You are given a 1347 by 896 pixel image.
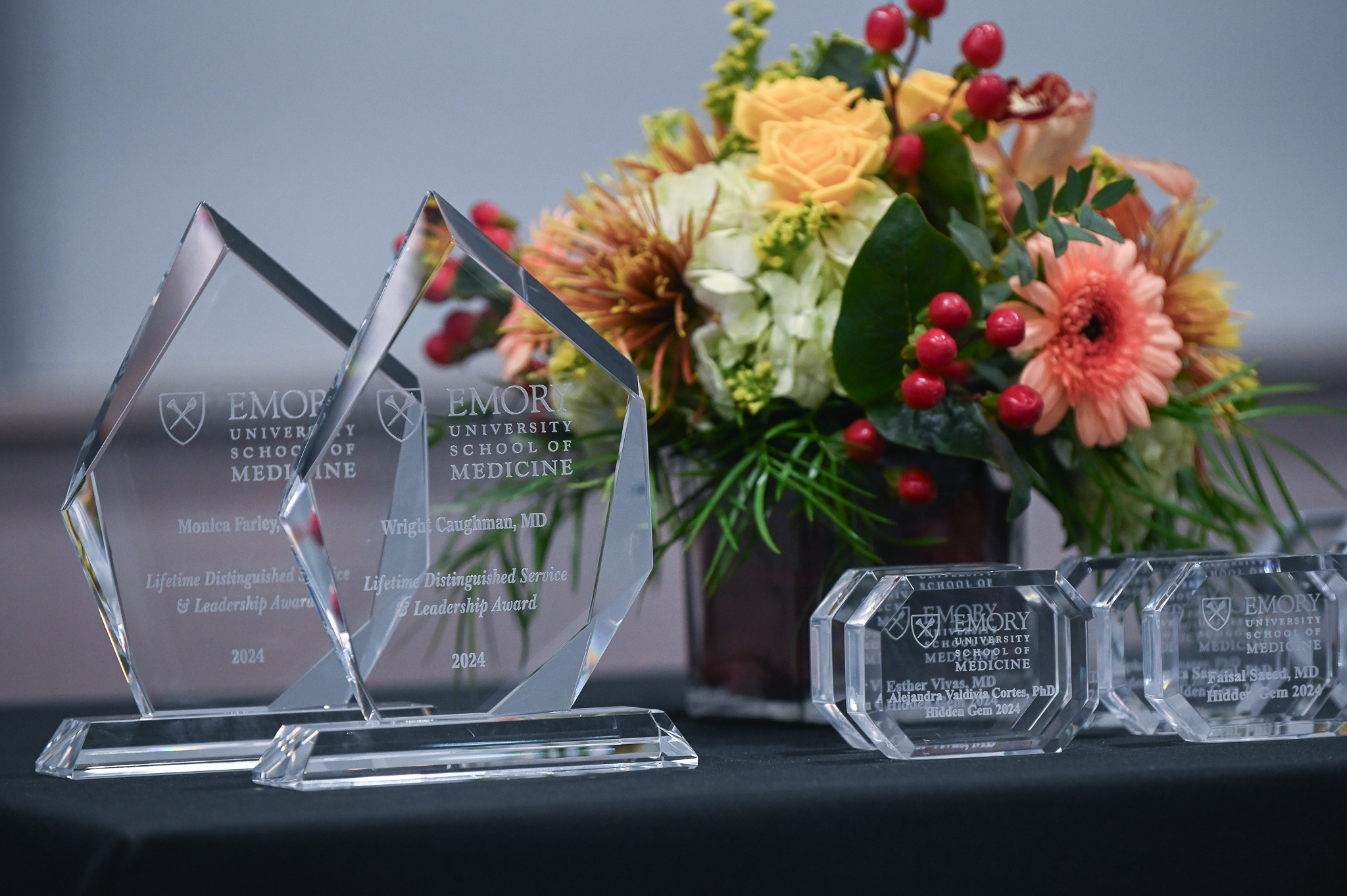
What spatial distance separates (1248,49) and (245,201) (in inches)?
50.3

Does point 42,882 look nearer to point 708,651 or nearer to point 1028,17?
point 708,651

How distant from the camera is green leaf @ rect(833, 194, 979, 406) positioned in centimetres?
57

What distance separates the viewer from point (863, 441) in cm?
59

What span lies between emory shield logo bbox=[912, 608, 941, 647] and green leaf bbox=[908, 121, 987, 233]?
0.71 ft

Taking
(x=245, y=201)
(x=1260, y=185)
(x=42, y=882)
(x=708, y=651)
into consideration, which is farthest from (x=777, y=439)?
(x=1260, y=185)

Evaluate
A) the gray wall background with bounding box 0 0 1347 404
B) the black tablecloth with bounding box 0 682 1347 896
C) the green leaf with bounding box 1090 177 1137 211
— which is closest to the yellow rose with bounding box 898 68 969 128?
the green leaf with bounding box 1090 177 1137 211

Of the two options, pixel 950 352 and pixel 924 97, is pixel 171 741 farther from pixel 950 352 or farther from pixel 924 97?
pixel 924 97

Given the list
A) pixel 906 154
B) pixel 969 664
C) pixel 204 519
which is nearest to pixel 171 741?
pixel 204 519

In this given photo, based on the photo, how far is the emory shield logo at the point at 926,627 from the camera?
1.64 feet

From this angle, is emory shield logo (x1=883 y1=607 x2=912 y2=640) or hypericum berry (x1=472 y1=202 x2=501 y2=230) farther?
hypericum berry (x1=472 y1=202 x2=501 y2=230)

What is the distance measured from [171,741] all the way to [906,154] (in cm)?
45

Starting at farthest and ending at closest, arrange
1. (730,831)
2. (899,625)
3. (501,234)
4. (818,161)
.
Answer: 1. (501,234)
2. (818,161)
3. (899,625)
4. (730,831)

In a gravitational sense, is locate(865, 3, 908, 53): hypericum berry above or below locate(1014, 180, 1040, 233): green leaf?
above

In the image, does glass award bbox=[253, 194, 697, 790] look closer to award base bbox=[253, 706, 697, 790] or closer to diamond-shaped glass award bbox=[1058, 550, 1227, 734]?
award base bbox=[253, 706, 697, 790]
